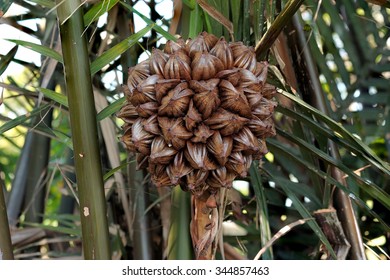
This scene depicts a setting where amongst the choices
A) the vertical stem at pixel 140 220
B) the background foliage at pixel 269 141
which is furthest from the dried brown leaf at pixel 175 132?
the vertical stem at pixel 140 220

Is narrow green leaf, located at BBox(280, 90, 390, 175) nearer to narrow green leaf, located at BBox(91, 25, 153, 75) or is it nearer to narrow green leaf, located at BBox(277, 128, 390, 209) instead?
narrow green leaf, located at BBox(277, 128, 390, 209)

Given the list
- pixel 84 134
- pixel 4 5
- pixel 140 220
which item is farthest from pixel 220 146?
pixel 140 220

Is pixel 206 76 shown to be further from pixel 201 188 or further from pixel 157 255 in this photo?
pixel 157 255

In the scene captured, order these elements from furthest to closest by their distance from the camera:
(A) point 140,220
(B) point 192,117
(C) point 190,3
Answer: (A) point 140,220 < (C) point 190,3 < (B) point 192,117

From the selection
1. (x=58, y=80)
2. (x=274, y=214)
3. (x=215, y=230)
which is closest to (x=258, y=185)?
(x=215, y=230)

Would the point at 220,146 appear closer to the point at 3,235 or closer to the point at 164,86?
the point at 164,86

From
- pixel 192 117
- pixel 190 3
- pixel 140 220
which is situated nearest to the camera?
pixel 192 117
